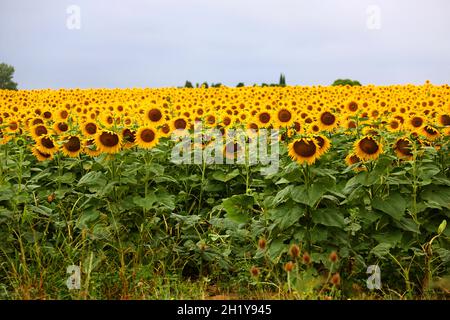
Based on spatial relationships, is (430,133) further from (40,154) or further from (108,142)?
(40,154)

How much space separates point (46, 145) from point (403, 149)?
443cm

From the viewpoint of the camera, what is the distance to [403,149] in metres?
6.64

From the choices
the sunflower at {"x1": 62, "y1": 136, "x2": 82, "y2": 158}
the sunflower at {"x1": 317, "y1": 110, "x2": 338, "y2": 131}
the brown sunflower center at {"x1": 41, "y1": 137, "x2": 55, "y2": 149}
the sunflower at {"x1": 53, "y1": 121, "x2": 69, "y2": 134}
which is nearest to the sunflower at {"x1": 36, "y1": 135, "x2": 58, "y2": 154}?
the brown sunflower center at {"x1": 41, "y1": 137, "x2": 55, "y2": 149}

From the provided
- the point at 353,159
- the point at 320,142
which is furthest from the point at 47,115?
the point at 320,142

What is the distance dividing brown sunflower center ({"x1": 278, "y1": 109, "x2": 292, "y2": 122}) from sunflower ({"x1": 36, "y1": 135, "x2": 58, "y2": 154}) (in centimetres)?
297

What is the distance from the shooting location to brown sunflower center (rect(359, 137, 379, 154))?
6031mm


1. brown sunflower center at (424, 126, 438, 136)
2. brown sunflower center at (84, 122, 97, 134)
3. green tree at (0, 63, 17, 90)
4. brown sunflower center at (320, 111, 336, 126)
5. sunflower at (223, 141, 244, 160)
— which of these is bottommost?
sunflower at (223, 141, 244, 160)

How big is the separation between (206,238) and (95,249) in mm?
1412

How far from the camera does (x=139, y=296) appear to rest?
5.57 m

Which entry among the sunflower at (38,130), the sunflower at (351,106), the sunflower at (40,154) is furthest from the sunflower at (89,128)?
the sunflower at (351,106)

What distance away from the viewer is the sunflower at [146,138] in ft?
22.9

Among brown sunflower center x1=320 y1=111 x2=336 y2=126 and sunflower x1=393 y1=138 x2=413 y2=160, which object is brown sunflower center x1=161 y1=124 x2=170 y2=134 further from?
sunflower x1=393 y1=138 x2=413 y2=160
